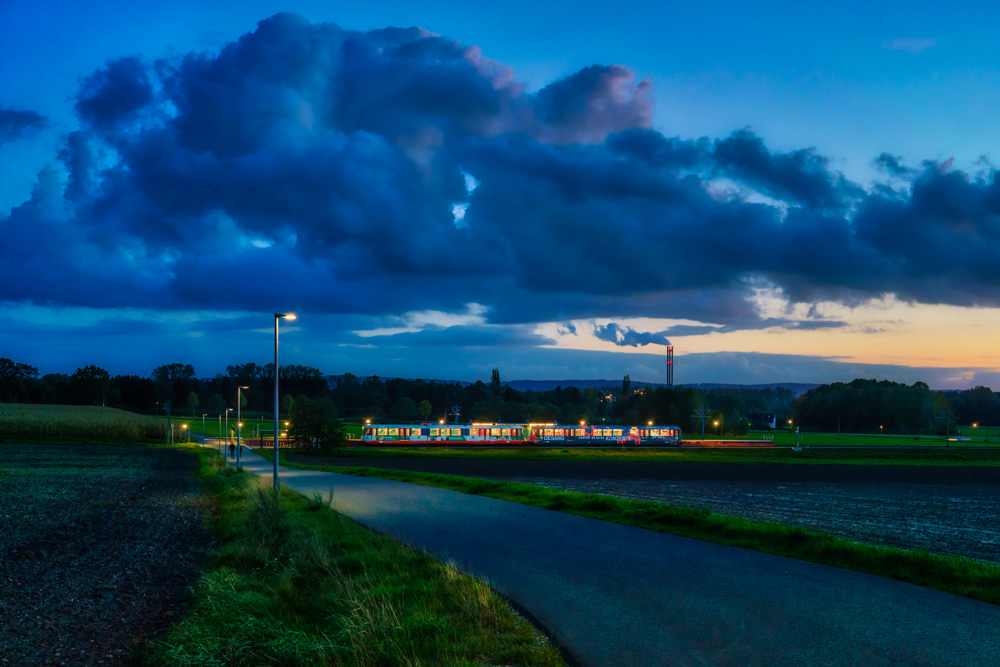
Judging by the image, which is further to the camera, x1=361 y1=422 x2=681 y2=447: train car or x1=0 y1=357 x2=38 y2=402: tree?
x1=0 y1=357 x2=38 y2=402: tree

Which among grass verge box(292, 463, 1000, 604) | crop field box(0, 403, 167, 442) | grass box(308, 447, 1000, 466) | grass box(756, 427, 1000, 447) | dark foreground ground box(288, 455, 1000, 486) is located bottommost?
grass box(756, 427, 1000, 447)

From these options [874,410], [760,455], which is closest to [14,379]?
[760,455]

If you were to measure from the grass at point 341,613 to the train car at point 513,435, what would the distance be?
74649 millimetres

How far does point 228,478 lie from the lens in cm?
3503

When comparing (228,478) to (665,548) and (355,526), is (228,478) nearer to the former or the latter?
(355,526)

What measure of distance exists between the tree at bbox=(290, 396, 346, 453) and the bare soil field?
1611cm

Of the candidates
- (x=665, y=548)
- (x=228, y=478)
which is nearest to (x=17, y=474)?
(x=228, y=478)

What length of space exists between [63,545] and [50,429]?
76805mm

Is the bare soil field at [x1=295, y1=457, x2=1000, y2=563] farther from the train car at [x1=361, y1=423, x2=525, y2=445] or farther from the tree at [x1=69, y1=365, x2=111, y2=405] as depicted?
the tree at [x1=69, y1=365, x2=111, y2=405]

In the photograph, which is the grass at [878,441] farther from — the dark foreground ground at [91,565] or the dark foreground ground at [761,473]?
the dark foreground ground at [91,565]

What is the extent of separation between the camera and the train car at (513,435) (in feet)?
297

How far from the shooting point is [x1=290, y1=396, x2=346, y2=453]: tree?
7412 centimetres

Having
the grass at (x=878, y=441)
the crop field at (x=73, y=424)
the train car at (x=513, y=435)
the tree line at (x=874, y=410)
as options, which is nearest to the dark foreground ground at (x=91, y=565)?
the crop field at (x=73, y=424)

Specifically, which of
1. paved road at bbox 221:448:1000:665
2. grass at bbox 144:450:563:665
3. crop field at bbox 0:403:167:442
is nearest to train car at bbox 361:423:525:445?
crop field at bbox 0:403:167:442
